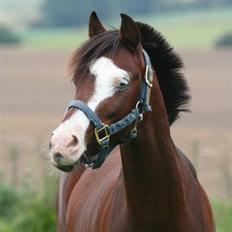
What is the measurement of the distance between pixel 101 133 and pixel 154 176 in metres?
0.62

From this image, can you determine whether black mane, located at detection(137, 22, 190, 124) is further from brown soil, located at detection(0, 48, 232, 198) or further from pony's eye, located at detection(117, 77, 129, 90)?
brown soil, located at detection(0, 48, 232, 198)

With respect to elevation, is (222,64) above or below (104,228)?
below

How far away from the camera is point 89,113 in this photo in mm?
4770

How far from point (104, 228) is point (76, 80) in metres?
1.06

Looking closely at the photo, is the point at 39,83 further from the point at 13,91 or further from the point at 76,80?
the point at 76,80

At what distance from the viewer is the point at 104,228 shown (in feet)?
18.3

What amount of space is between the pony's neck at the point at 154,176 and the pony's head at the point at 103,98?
0.73ft

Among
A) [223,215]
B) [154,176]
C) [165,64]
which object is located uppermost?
[165,64]

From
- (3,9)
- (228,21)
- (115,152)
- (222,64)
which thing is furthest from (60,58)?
(115,152)

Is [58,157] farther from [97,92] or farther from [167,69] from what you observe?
[167,69]

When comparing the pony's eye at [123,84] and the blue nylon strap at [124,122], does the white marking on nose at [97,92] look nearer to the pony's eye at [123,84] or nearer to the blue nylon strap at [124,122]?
the pony's eye at [123,84]

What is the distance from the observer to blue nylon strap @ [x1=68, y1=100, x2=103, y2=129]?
4.77 meters

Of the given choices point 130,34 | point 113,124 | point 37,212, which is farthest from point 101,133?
point 37,212

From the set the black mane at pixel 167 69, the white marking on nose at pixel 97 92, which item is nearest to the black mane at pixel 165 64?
the black mane at pixel 167 69
